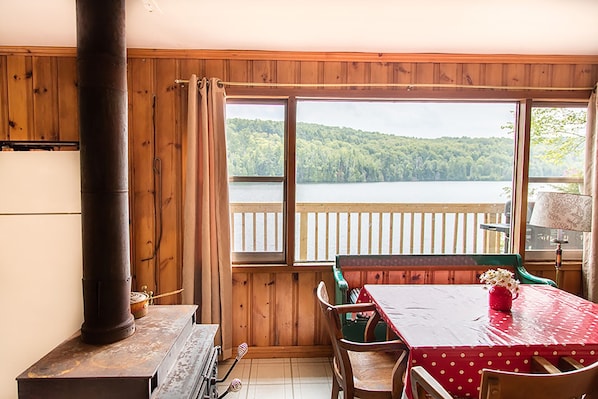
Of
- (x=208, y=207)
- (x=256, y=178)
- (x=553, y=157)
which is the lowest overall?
(x=208, y=207)

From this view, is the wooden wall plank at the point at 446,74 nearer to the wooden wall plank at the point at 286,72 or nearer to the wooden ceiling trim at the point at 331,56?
the wooden ceiling trim at the point at 331,56

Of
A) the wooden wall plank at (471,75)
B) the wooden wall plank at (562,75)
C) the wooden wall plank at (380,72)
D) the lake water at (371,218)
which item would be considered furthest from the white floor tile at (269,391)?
the wooden wall plank at (562,75)

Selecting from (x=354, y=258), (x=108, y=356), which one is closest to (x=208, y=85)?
(x=354, y=258)

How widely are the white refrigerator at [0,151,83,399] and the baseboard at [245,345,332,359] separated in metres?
1.38

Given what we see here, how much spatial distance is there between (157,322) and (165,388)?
449 millimetres

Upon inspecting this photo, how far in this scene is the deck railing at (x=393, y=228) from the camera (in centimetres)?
367

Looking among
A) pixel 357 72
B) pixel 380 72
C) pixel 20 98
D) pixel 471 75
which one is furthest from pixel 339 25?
pixel 20 98

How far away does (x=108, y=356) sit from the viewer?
1.59m

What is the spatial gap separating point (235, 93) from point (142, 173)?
1016 millimetres

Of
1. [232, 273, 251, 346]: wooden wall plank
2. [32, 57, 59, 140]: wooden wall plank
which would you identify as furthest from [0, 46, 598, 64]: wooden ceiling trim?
[232, 273, 251, 346]: wooden wall plank

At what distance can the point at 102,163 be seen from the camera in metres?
1.66

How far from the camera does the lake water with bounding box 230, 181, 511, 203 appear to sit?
10.6ft

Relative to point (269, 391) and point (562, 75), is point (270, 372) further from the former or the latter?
point (562, 75)

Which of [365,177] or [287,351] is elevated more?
[365,177]
